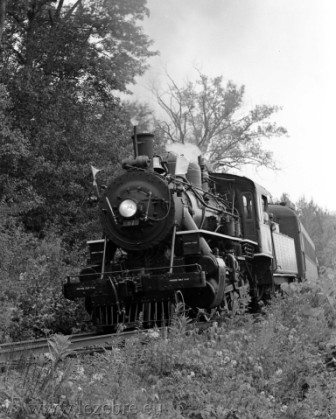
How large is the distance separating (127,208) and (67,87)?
36.0 feet

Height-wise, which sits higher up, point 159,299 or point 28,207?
point 28,207

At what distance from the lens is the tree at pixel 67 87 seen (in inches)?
674

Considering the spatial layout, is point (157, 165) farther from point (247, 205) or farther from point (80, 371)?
point (80, 371)

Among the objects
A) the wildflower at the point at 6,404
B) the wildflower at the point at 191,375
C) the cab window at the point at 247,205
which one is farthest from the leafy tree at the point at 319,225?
the wildflower at the point at 6,404

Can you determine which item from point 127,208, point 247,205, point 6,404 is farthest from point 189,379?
point 247,205

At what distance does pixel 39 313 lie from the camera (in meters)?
9.91

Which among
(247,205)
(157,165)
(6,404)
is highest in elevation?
(157,165)

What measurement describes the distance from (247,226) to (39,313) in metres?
4.20

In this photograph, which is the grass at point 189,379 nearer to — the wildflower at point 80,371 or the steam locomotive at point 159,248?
the wildflower at point 80,371

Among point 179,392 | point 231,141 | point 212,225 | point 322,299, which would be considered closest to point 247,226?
point 212,225

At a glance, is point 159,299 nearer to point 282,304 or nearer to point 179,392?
point 282,304

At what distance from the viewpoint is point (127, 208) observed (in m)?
9.11

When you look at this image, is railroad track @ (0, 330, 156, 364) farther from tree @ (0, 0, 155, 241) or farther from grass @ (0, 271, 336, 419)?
tree @ (0, 0, 155, 241)

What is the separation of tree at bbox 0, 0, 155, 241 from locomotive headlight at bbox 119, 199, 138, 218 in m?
7.13
